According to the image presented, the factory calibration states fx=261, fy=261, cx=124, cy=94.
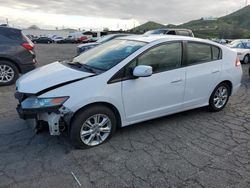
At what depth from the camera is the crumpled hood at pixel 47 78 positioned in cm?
374

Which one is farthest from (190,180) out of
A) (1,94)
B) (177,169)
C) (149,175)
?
(1,94)

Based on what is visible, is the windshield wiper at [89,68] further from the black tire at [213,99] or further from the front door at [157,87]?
the black tire at [213,99]

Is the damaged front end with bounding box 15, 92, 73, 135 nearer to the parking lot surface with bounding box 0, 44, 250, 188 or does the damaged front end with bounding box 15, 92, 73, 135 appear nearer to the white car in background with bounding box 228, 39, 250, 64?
the parking lot surface with bounding box 0, 44, 250, 188

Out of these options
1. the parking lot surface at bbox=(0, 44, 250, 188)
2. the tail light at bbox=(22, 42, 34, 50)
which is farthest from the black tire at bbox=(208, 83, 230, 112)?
the tail light at bbox=(22, 42, 34, 50)

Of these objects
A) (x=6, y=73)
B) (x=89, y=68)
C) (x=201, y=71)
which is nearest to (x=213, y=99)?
(x=201, y=71)

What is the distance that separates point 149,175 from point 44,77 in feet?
6.95

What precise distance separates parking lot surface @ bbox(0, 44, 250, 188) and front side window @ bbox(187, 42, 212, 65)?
1.16 m

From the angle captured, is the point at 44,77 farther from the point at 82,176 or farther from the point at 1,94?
the point at 1,94

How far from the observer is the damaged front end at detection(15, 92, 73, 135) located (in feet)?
11.7

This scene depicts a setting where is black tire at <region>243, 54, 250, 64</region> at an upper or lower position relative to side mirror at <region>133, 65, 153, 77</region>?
lower

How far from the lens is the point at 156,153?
3.78m

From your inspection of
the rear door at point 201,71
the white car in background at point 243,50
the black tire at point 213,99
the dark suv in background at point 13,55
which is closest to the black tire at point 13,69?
the dark suv in background at point 13,55

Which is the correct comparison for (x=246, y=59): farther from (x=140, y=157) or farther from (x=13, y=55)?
(x=140, y=157)

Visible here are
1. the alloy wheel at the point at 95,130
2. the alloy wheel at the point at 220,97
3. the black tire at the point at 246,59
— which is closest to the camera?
the alloy wheel at the point at 95,130
